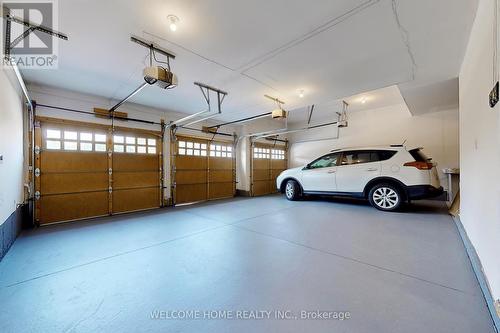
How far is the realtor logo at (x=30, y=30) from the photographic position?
197 centimetres

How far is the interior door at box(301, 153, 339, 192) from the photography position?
534 centimetres

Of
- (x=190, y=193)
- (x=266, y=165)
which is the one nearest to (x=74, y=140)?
(x=190, y=193)

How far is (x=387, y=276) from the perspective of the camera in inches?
74.8

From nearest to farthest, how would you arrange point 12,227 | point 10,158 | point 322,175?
point 10,158, point 12,227, point 322,175

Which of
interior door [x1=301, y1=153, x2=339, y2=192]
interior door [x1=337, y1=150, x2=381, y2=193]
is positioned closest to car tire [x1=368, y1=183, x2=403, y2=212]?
interior door [x1=337, y1=150, x2=381, y2=193]

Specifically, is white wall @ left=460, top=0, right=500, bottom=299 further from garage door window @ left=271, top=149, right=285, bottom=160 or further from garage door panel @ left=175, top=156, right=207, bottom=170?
garage door window @ left=271, top=149, right=285, bottom=160

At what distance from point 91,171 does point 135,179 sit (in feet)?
2.91

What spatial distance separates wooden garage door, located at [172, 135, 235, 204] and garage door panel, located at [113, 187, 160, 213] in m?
0.58

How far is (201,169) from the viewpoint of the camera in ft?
20.8

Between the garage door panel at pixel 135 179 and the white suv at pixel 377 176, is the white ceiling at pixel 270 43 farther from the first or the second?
the garage door panel at pixel 135 179

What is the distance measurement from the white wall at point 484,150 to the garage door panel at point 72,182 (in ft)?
19.3

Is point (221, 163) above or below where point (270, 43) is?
below

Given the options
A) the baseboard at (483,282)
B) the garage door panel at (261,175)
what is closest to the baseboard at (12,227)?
the baseboard at (483,282)

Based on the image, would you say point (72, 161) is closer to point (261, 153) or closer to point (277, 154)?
point (261, 153)
